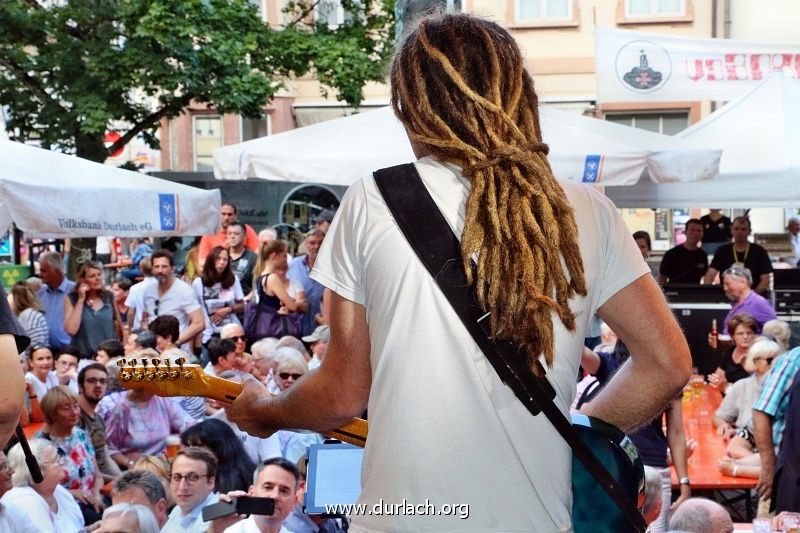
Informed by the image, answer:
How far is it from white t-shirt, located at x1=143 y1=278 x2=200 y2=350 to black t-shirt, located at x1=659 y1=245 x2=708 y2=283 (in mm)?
6510

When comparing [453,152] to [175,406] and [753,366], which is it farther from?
[753,366]

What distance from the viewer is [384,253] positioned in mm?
2143

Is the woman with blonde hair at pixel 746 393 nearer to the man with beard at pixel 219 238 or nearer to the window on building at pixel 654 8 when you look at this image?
the man with beard at pixel 219 238

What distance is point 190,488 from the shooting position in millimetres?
5742

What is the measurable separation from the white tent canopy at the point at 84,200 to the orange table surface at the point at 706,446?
4.14m

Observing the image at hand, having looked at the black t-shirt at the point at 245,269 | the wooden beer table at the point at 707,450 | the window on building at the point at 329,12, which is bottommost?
the wooden beer table at the point at 707,450

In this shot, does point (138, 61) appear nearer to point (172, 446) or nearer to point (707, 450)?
point (172, 446)

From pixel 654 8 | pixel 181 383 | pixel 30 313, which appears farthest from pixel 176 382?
pixel 654 8

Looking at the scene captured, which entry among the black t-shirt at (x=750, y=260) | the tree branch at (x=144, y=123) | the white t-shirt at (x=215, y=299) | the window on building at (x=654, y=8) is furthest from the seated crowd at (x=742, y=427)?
the window on building at (x=654, y=8)

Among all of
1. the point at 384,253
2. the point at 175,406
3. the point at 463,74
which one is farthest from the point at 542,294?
the point at 175,406

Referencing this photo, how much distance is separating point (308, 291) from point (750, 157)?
13.8 feet

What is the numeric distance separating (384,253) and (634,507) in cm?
66

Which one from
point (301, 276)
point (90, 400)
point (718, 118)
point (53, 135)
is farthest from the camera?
point (53, 135)

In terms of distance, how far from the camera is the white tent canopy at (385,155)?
28.4ft
